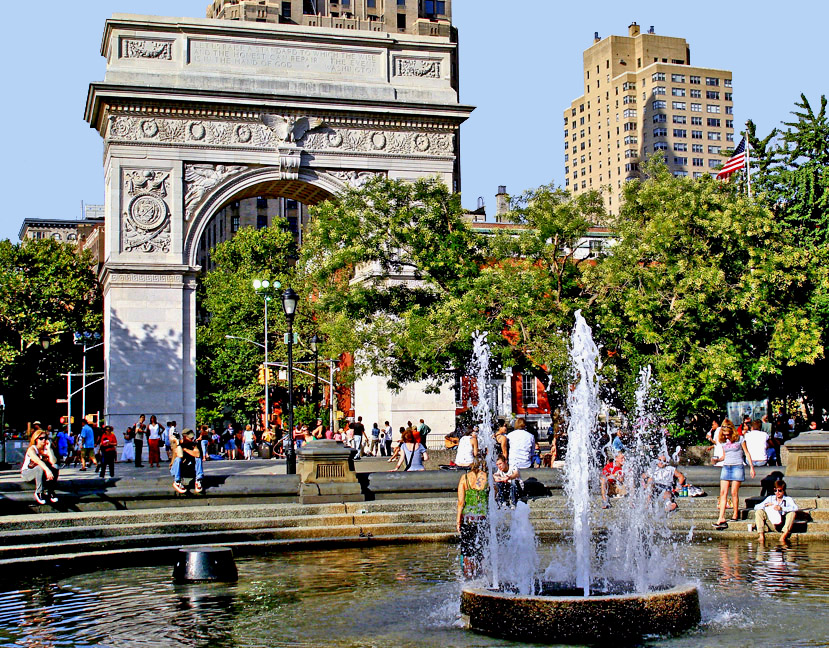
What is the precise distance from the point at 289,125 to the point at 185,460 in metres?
19.4

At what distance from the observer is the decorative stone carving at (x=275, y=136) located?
33375 millimetres

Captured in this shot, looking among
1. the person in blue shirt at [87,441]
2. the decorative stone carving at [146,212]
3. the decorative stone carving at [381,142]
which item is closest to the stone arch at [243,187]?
the decorative stone carving at [146,212]

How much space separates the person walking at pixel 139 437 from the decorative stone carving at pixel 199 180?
6.56 metres

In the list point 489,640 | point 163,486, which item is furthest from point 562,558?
point 163,486

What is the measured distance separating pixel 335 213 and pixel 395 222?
5.50 feet

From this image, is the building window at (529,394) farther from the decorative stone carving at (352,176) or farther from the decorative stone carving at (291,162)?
the decorative stone carving at (291,162)

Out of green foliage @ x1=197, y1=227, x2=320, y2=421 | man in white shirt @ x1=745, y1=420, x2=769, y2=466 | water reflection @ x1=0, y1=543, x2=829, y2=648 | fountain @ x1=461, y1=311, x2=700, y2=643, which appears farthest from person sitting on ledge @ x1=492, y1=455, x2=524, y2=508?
green foliage @ x1=197, y1=227, x2=320, y2=421

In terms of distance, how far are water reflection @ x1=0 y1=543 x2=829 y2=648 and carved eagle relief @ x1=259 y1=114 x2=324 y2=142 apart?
22.3 m

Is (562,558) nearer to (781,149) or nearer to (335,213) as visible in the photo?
(335,213)

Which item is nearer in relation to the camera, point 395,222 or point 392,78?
point 395,222

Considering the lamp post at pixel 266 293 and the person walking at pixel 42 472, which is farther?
the lamp post at pixel 266 293

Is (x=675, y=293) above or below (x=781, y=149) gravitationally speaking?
below

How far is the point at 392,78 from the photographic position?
35.9 metres

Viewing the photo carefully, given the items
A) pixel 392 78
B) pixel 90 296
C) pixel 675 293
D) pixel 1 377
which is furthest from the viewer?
pixel 90 296
